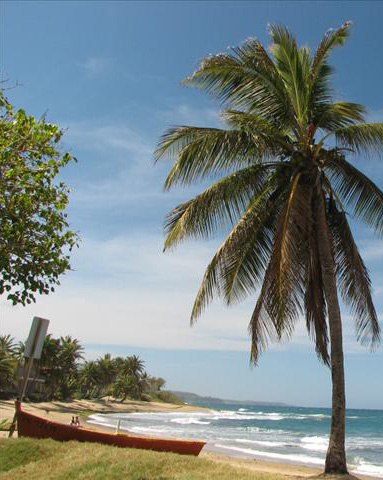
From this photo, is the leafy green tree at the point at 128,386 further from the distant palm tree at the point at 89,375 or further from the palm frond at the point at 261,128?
the palm frond at the point at 261,128

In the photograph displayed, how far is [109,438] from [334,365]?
4737mm

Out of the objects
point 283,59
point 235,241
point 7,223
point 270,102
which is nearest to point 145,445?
point 235,241

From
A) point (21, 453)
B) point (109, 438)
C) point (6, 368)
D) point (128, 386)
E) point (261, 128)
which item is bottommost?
point (21, 453)

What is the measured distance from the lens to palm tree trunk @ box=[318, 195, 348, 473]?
30.7 feet

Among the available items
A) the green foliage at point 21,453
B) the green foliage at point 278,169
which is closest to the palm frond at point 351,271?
the green foliage at point 278,169

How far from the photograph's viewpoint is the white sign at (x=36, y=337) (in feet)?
34.6

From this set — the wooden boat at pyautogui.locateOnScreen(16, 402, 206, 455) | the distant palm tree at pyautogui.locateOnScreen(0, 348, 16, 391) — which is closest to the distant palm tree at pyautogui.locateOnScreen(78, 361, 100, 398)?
the distant palm tree at pyautogui.locateOnScreen(0, 348, 16, 391)

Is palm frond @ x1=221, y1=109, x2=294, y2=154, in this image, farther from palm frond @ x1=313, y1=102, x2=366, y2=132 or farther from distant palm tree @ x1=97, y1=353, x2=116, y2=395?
distant palm tree @ x1=97, y1=353, x2=116, y2=395

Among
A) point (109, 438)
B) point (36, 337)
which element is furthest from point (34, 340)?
point (109, 438)

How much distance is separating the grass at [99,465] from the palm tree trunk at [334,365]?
4.93 feet

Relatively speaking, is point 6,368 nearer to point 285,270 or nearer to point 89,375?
point 89,375

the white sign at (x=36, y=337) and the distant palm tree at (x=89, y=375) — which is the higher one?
the distant palm tree at (x=89, y=375)

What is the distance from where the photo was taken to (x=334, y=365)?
9.79 metres

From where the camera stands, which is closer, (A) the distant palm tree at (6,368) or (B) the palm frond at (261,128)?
(B) the palm frond at (261,128)
